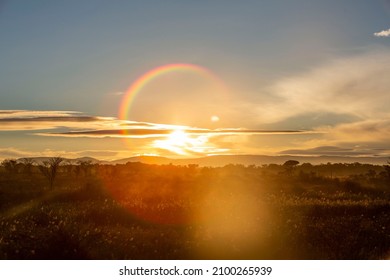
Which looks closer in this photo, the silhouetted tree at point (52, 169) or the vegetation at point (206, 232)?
the vegetation at point (206, 232)

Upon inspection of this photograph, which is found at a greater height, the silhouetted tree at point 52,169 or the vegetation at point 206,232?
the silhouetted tree at point 52,169

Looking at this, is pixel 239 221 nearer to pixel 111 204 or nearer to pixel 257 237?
pixel 257 237

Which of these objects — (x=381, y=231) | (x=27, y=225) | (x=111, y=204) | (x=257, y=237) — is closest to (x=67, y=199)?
(x=111, y=204)

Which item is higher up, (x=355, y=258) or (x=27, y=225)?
(x=27, y=225)

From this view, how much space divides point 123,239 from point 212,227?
280 cm

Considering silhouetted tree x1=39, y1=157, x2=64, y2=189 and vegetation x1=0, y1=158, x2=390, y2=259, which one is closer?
vegetation x1=0, y1=158, x2=390, y2=259

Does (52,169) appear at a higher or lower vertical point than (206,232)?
higher

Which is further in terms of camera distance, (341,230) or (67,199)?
(67,199)

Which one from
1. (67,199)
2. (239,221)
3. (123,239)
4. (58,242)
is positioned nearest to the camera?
(58,242)

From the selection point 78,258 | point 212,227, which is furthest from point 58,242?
point 212,227

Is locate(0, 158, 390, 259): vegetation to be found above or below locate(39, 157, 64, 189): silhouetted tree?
below

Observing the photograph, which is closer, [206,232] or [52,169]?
[206,232]
